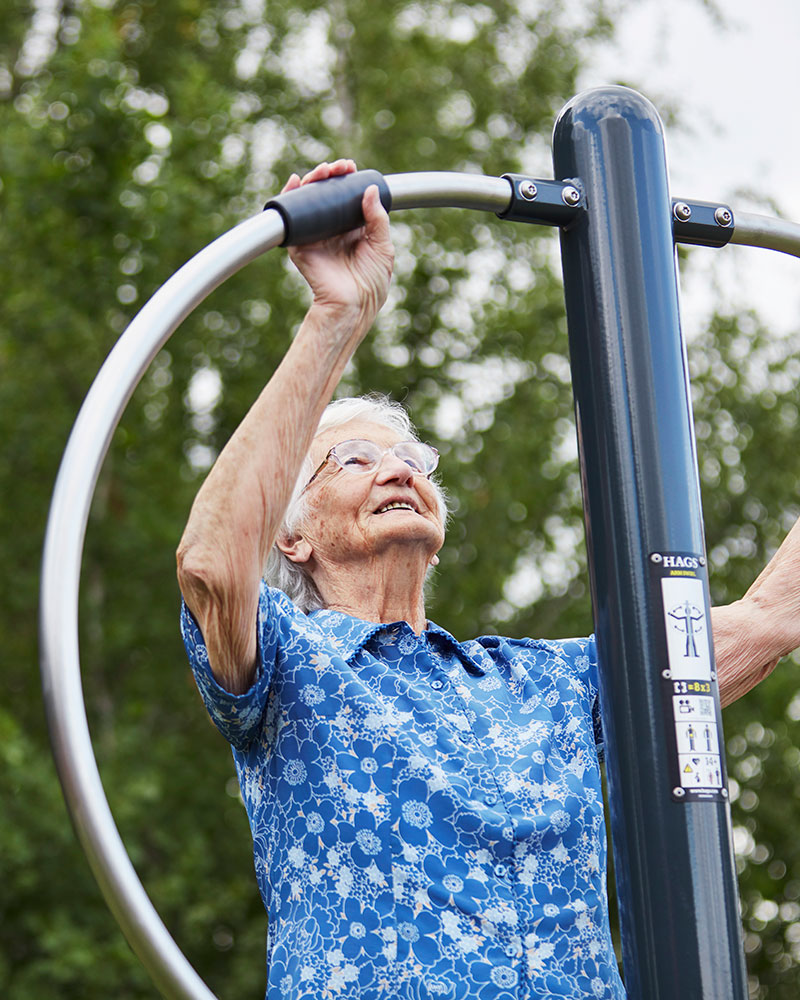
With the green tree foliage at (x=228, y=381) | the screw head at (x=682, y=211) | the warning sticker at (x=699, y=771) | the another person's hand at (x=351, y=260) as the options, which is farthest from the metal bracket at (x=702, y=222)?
the green tree foliage at (x=228, y=381)

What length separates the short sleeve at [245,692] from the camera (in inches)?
81.5

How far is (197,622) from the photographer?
206cm

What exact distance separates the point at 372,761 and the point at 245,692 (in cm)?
21

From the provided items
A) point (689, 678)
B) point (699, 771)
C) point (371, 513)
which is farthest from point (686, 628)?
point (371, 513)

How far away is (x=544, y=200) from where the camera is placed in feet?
6.56

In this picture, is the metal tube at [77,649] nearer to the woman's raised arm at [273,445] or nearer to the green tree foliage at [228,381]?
the woman's raised arm at [273,445]

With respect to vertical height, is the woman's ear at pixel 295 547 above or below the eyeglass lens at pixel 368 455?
below

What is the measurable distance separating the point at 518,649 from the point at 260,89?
35.8ft

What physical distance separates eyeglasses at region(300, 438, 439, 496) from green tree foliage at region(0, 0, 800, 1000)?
7.16 meters

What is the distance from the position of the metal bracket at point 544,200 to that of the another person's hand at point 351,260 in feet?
0.58

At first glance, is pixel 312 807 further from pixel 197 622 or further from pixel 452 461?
pixel 452 461

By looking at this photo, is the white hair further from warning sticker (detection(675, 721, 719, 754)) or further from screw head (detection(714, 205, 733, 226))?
warning sticker (detection(675, 721, 719, 754))

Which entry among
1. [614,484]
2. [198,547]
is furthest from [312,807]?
[614,484]

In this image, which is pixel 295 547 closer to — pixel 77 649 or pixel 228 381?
pixel 77 649
